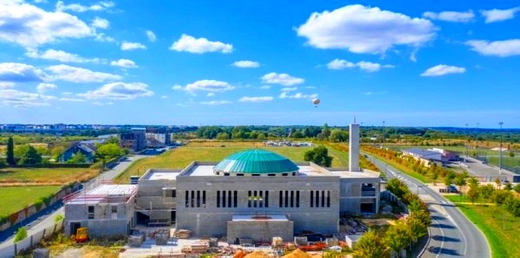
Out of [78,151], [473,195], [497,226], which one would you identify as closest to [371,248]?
[497,226]

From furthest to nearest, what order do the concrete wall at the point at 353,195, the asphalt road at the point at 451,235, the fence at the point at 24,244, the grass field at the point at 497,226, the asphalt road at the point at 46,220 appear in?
the concrete wall at the point at 353,195 < the asphalt road at the point at 46,220 < the grass field at the point at 497,226 < the asphalt road at the point at 451,235 < the fence at the point at 24,244

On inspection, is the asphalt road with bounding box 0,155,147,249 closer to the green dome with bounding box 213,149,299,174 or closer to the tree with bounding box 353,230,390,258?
the green dome with bounding box 213,149,299,174

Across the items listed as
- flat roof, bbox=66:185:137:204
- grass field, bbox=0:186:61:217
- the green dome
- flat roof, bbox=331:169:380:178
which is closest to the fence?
flat roof, bbox=66:185:137:204

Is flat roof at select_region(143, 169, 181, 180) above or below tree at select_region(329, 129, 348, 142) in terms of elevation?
below

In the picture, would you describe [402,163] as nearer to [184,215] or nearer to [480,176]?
[480,176]

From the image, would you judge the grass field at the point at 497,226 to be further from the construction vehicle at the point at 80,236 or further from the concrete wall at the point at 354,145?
the construction vehicle at the point at 80,236

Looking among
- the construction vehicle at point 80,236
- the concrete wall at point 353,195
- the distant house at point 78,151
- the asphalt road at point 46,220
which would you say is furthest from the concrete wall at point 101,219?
the distant house at point 78,151

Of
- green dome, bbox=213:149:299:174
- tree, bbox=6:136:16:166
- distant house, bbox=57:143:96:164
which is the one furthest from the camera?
distant house, bbox=57:143:96:164
